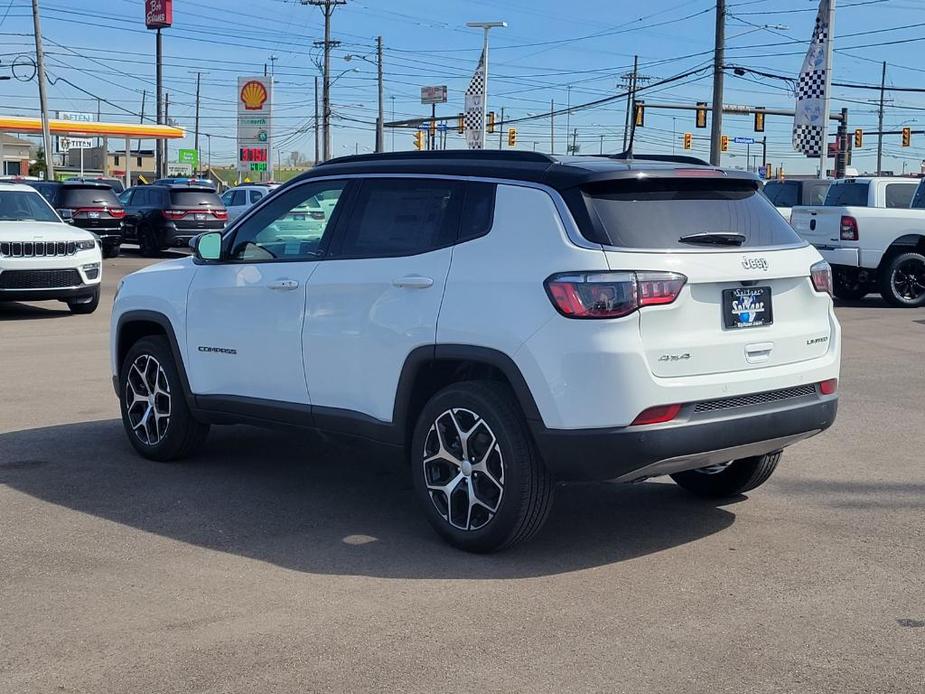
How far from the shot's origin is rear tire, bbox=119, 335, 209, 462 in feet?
23.8

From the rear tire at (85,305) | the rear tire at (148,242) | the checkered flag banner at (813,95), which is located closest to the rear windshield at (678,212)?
the rear tire at (85,305)

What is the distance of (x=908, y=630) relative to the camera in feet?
15.1

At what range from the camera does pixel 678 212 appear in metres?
5.48

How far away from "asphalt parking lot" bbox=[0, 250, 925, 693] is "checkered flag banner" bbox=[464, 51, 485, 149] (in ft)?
141

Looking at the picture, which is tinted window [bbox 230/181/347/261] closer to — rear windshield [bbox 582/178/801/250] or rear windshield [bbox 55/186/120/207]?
rear windshield [bbox 582/178/801/250]

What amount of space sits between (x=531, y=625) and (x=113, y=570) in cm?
192

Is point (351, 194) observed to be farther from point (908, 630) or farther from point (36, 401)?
point (36, 401)

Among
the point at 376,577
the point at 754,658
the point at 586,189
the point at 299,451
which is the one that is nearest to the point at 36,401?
the point at 299,451

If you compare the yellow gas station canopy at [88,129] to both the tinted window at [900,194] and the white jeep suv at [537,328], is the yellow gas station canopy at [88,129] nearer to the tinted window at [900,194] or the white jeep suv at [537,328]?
the tinted window at [900,194]

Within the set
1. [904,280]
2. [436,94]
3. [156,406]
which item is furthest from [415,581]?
[436,94]


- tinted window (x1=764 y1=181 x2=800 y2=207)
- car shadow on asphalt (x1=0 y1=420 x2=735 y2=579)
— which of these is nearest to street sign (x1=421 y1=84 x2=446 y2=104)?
tinted window (x1=764 y1=181 x2=800 y2=207)

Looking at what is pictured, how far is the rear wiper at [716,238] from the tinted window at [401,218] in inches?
42.7

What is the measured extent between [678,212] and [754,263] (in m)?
0.42

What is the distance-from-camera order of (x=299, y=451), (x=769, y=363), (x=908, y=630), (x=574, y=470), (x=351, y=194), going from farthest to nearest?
(x=299, y=451) → (x=351, y=194) → (x=769, y=363) → (x=574, y=470) → (x=908, y=630)
